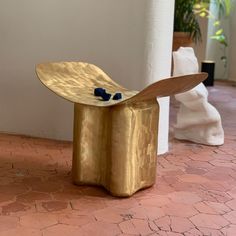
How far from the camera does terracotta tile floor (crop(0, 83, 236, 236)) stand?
1.76 m

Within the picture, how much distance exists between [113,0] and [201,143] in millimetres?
1122

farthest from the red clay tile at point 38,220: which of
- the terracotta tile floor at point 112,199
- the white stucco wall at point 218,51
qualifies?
the white stucco wall at point 218,51

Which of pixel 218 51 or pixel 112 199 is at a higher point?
pixel 218 51

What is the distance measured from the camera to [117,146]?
203 cm

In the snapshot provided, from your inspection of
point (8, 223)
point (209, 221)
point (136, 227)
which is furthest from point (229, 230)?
point (8, 223)

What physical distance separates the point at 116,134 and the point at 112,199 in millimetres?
303

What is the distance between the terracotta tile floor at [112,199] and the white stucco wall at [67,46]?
267mm

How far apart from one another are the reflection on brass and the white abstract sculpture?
0.83 metres

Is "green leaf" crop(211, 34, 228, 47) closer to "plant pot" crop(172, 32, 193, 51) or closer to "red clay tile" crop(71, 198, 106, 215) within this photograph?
"plant pot" crop(172, 32, 193, 51)

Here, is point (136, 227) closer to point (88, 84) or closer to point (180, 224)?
point (180, 224)

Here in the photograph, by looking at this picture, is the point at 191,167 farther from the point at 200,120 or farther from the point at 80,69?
the point at 80,69

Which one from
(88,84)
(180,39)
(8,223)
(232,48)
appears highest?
(180,39)

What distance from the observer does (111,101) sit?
2.09m

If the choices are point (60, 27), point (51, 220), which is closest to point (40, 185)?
point (51, 220)
